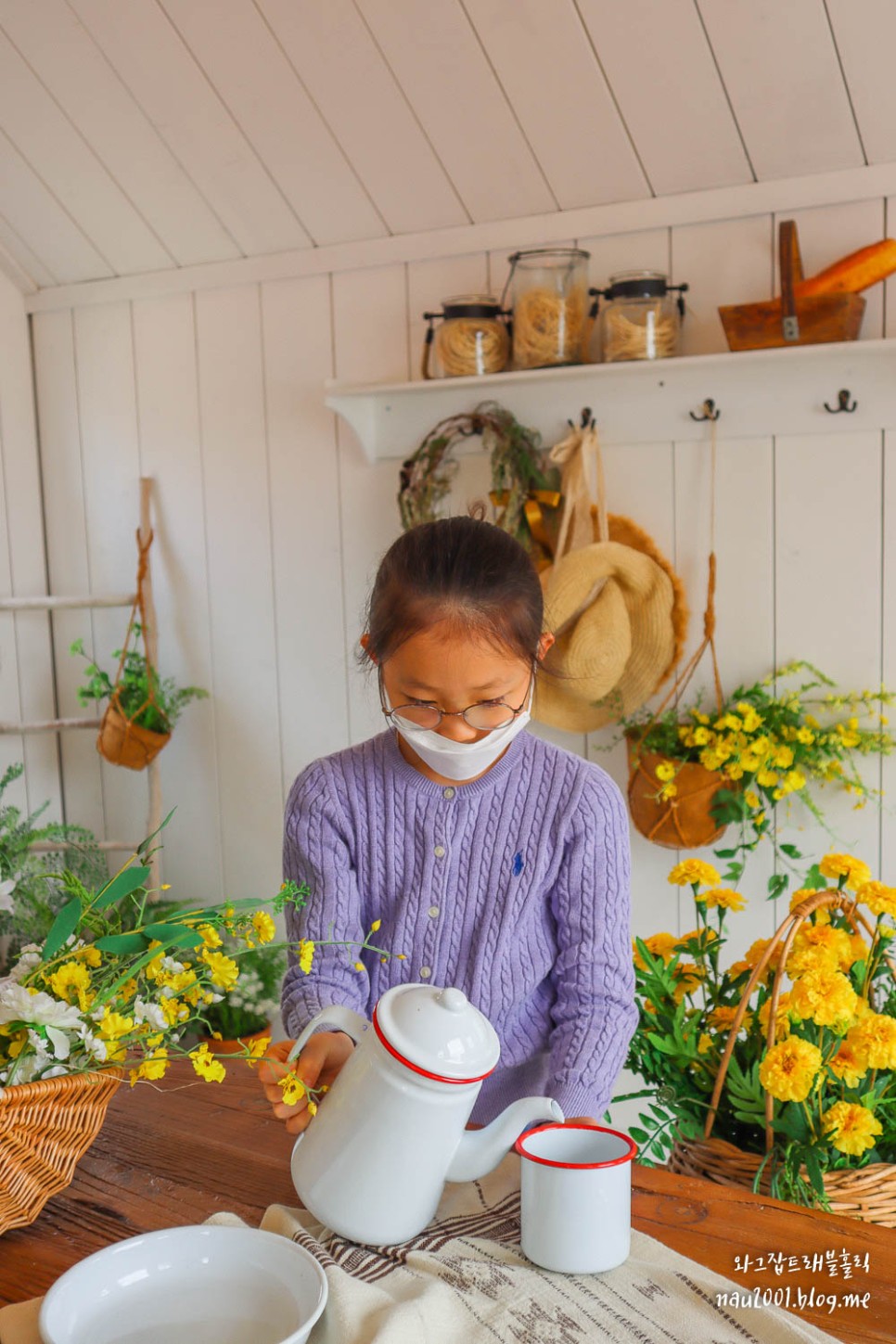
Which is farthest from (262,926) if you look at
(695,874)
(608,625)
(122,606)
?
(122,606)

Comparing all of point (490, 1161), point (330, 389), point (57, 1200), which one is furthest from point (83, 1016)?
point (330, 389)

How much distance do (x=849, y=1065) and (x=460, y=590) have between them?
51cm

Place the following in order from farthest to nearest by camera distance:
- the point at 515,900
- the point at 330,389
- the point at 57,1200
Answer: the point at 330,389 → the point at 515,900 → the point at 57,1200

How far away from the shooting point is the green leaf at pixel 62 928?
81 cm

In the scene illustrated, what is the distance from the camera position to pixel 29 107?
2344mm

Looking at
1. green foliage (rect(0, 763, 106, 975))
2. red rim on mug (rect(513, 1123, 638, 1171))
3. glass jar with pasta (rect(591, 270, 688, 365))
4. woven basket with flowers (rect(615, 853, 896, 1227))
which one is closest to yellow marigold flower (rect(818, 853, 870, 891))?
woven basket with flowers (rect(615, 853, 896, 1227))

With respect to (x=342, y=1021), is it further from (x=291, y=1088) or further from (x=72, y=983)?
(x=72, y=983)

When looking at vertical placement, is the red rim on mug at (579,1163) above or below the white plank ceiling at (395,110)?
below

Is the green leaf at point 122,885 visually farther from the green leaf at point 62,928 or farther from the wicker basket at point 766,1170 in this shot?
the wicker basket at point 766,1170

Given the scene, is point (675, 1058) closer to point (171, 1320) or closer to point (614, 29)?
point (171, 1320)

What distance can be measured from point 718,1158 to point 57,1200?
0.55 m

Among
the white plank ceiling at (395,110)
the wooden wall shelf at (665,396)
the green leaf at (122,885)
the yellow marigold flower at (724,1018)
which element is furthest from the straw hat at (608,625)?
the green leaf at (122,885)

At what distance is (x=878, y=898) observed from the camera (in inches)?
46.2

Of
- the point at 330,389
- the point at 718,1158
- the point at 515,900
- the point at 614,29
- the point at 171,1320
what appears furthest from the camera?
the point at 330,389
